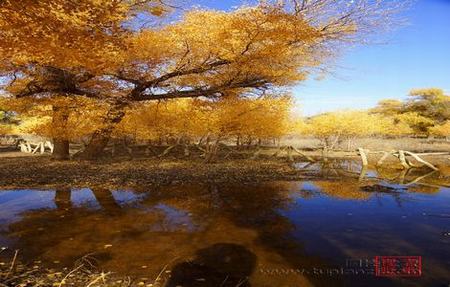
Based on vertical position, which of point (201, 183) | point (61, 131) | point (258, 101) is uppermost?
point (258, 101)

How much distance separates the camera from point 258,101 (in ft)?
76.3

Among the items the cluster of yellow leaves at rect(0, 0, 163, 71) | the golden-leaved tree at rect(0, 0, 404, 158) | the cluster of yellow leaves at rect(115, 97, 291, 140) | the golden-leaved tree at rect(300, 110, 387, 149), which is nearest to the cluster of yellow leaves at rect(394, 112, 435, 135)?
the golden-leaved tree at rect(300, 110, 387, 149)

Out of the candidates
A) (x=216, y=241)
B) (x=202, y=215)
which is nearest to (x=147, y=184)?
(x=202, y=215)

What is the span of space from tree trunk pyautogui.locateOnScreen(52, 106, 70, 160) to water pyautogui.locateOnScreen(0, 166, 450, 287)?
29.0ft

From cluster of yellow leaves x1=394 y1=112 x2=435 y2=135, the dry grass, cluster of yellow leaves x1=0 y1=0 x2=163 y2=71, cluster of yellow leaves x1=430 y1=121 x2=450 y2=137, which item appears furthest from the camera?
cluster of yellow leaves x1=394 y1=112 x2=435 y2=135

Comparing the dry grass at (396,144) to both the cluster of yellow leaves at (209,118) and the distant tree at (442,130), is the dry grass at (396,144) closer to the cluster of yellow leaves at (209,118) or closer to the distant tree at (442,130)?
the distant tree at (442,130)

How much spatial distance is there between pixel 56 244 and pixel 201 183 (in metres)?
8.28

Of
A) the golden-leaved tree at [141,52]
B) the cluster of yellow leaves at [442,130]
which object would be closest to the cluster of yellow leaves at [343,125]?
the cluster of yellow leaves at [442,130]

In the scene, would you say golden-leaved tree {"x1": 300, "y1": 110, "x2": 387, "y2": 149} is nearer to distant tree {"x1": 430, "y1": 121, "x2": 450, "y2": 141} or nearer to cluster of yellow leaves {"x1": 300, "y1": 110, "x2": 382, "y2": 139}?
cluster of yellow leaves {"x1": 300, "y1": 110, "x2": 382, "y2": 139}

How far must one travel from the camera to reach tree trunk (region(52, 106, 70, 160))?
66.9ft

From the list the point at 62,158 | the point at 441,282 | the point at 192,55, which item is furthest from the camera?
the point at 62,158

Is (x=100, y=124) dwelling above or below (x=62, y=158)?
above

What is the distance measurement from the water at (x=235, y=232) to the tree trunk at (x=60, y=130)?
8.85 meters

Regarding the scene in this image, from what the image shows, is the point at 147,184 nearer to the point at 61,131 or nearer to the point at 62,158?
the point at 61,131
